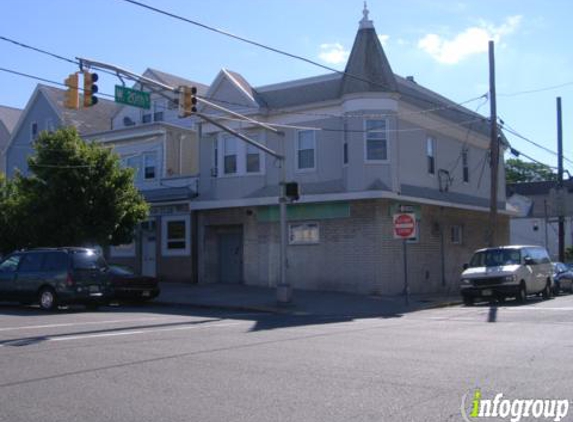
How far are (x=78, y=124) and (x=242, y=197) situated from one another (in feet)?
46.8

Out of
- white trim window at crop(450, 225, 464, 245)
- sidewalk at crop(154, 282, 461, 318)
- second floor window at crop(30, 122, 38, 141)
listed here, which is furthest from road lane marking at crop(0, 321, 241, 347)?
second floor window at crop(30, 122, 38, 141)

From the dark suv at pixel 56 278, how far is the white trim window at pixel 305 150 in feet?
30.0

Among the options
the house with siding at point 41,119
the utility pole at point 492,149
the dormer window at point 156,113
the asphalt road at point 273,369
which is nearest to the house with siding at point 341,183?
the utility pole at point 492,149

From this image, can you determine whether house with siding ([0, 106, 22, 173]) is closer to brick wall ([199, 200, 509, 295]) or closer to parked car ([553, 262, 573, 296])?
brick wall ([199, 200, 509, 295])

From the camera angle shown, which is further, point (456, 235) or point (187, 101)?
point (456, 235)

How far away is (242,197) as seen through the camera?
27.6 meters

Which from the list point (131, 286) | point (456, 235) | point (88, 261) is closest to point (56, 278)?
point (88, 261)

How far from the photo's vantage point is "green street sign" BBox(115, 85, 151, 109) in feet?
56.0

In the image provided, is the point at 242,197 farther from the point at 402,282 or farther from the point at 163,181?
the point at 402,282

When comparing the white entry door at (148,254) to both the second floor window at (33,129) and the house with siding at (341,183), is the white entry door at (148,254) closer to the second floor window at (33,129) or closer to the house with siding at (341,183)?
the house with siding at (341,183)

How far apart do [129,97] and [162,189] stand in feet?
43.8

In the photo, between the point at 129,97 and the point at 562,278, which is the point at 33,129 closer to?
the point at 129,97

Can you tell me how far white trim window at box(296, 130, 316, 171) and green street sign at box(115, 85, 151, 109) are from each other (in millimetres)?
9933

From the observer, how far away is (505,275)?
21953 millimetres
